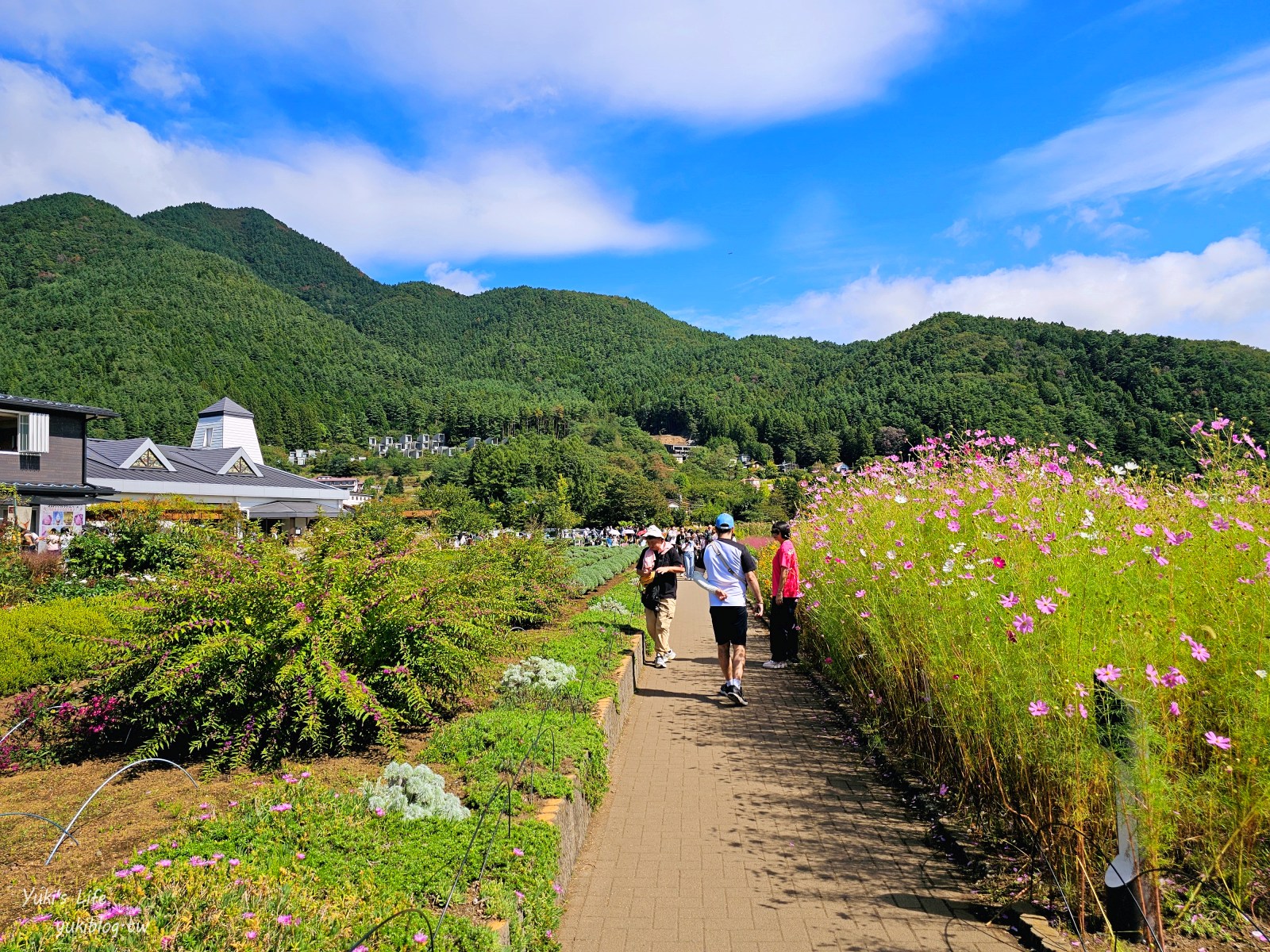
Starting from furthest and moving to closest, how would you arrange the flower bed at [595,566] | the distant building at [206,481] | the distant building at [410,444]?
the distant building at [410,444] < the distant building at [206,481] < the flower bed at [595,566]

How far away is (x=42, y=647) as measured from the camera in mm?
6570

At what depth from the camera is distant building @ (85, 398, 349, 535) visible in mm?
27844

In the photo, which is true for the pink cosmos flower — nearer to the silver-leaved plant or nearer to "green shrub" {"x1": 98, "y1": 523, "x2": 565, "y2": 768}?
the silver-leaved plant

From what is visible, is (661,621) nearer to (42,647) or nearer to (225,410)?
(42,647)

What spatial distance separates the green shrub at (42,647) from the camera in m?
6.14

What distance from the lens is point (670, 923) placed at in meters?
3.14

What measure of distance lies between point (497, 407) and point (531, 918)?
143 meters

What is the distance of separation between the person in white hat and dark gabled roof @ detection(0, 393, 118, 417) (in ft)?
66.2

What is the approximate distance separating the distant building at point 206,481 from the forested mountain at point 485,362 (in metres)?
28.7

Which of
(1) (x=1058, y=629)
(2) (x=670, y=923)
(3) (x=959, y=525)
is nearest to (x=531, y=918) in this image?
(2) (x=670, y=923)

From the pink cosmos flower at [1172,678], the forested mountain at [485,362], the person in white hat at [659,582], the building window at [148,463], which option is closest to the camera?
the pink cosmos flower at [1172,678]

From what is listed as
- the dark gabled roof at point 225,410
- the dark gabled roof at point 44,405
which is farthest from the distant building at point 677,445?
the dark gabled roof at point 44,405

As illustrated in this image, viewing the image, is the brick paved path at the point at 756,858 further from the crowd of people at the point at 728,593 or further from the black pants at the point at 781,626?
the black pants at the point at 781,626

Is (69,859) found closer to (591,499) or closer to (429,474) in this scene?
(591,499)
